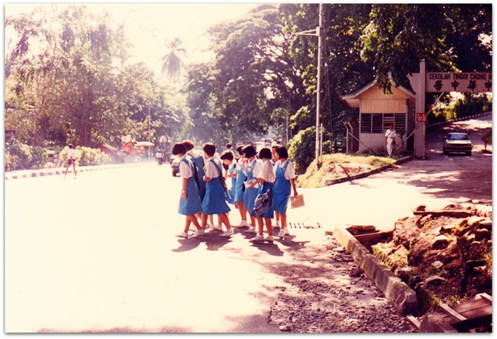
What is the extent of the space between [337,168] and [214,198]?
8.61 meters

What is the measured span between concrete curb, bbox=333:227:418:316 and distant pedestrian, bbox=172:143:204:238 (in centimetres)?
229

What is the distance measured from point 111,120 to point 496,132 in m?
17.3

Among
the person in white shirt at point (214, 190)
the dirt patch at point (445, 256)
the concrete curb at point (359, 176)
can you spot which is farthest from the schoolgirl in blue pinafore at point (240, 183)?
the concrete curb at point (359, 176)

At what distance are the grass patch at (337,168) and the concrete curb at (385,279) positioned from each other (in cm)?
826

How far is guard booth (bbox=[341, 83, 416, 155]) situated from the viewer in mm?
24500

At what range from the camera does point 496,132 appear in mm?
5961

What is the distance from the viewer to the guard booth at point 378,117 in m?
24.5

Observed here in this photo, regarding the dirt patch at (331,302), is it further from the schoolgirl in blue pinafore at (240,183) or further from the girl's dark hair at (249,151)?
the schoolgirl in blue pinafore at (240,183)

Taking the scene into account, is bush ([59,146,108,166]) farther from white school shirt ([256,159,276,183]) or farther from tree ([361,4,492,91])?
white school shirt ([256,159,276,183])

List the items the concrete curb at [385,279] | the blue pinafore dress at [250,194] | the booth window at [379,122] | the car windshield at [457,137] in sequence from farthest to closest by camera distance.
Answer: the booth window at [379,122], the car windshield at [457,137], the blue pinafore dress at [250,194], the concrete curb at [385,279]

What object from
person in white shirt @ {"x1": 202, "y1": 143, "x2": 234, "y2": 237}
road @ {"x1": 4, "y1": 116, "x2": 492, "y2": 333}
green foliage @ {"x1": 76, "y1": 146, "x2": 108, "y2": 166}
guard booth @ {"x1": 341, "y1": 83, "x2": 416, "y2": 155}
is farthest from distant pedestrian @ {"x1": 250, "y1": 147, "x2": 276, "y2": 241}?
guard booth @ {"x1": 341, "y1": 83, "x2": 416, "y2": 155}

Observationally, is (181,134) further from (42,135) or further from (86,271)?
(86,271)

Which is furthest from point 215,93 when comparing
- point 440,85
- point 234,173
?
point 234,173

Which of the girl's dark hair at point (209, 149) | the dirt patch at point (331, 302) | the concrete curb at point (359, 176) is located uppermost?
the girl's dark hair at point (209, 149)
